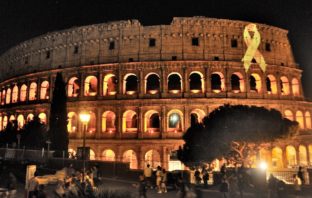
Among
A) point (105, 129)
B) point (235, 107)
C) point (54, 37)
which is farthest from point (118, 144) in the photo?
point (54, 37)

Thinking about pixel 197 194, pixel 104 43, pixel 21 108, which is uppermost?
pixel 104 43

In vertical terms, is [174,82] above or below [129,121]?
above

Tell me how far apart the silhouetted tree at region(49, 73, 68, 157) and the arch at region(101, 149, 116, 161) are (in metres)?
5.16

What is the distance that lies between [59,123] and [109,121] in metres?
6.82

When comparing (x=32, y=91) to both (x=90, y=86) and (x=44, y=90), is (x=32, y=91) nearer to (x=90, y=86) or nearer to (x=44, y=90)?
(x=44, y=90)

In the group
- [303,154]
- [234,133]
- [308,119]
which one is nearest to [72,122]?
[234,133]

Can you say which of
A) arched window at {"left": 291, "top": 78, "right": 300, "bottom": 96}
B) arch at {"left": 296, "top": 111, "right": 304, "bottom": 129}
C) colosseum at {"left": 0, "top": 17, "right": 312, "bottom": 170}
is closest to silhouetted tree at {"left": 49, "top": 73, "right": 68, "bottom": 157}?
colosseum at {"left": 0, "top": 17, "right": 312, "bottom": 170}

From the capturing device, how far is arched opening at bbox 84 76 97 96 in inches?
1219

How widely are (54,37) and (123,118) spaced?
1232cm

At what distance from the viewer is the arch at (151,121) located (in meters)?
28.6

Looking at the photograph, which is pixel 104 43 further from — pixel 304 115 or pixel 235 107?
pixel 304 115

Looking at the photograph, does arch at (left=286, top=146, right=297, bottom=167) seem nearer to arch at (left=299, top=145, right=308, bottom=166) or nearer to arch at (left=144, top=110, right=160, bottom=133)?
arch at (left=299, top=145, right=308, bottom=166)

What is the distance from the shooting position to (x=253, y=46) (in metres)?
30.1

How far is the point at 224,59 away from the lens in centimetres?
2934
